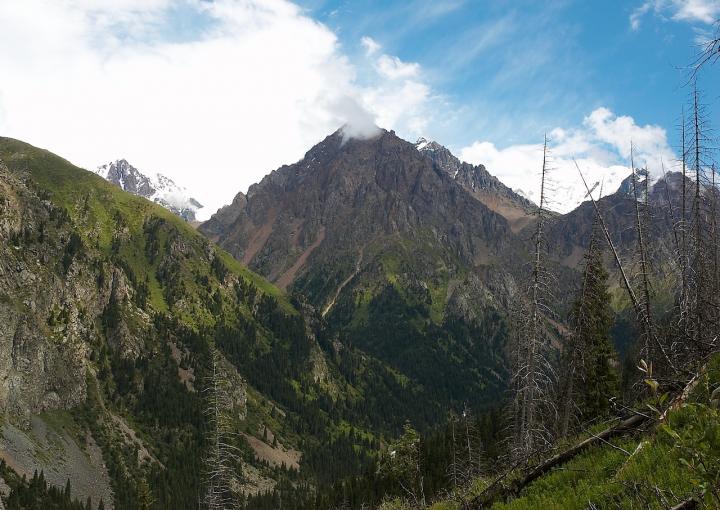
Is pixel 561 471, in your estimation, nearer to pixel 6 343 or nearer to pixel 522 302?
pixel 522 302

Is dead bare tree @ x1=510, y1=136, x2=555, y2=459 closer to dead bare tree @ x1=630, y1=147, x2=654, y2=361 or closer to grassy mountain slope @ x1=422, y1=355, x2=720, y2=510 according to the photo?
dead bare tree @ x1=630, y1=147, x2=654, y2=361

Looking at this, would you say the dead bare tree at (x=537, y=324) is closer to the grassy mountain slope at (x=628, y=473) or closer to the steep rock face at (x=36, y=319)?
the grassy mountain slope at (x=628, y=473)

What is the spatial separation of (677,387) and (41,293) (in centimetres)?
19686

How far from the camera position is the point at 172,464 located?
555 feet

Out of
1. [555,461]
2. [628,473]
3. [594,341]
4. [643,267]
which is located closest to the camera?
[628,473]

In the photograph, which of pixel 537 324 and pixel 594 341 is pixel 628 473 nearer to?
pixel 537 324

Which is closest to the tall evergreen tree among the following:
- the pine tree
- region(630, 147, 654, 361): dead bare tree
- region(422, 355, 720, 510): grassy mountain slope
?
the pine tree

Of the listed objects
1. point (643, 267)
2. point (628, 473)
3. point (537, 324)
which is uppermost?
point (643, 267)

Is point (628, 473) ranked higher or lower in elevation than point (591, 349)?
lower

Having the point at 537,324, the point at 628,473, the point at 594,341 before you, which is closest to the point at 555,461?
the point at 628,473

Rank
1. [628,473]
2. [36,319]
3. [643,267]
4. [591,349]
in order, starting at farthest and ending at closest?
[36,319], [591,349], [643,267], [628,473]

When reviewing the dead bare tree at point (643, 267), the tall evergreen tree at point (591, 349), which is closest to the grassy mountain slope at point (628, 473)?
the dead bare tree at point (643, 267)

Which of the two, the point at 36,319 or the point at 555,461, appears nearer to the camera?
the point at 555,461

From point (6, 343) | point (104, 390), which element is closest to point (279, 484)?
point (104, 390)
